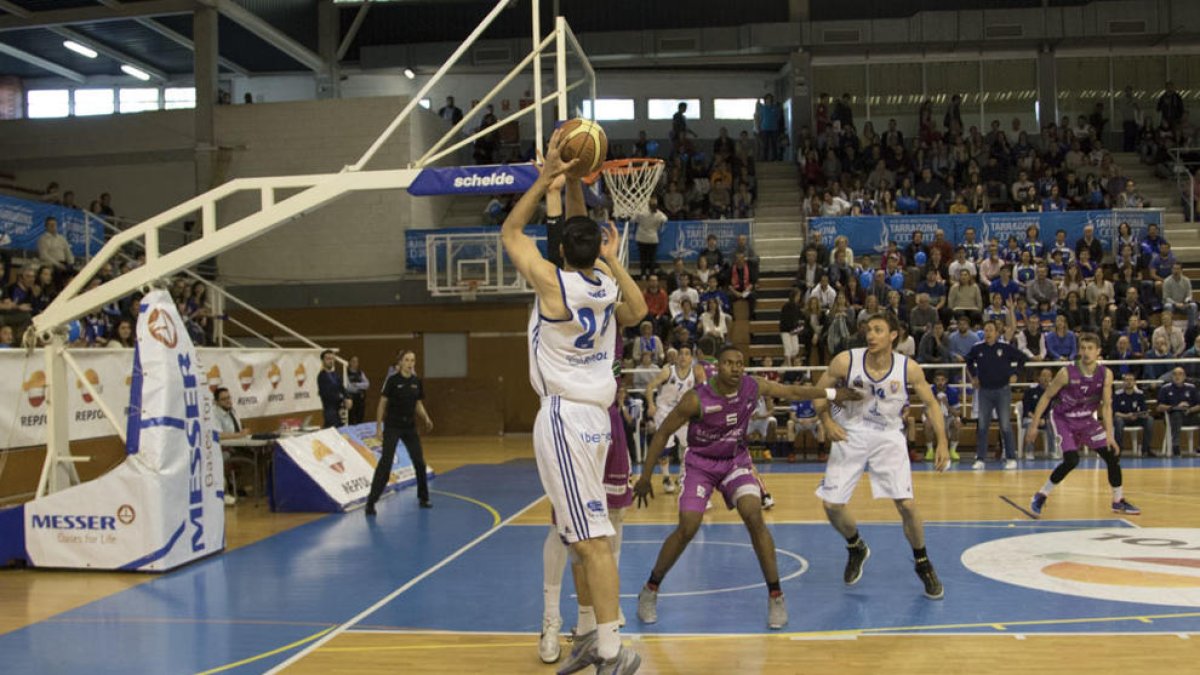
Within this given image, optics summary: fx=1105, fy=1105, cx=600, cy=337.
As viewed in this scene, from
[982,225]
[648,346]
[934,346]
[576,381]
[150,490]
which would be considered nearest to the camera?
[576,381]

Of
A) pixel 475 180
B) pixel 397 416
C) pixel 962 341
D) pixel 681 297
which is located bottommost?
pixel 397 416

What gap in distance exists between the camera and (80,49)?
29.3 metres

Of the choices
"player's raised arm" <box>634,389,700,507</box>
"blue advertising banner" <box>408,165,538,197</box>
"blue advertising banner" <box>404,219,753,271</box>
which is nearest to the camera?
"player's raised arm" <box>634,389,700,507</box>

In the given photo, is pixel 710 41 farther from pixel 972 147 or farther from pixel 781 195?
pixel 972 147

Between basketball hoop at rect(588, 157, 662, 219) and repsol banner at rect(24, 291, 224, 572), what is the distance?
7747mm

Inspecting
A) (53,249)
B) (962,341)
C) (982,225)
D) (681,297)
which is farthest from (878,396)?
(982,225)

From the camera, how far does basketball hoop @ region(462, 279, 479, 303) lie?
24.5 meters

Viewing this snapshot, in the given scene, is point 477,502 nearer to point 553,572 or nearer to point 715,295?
point 553,572

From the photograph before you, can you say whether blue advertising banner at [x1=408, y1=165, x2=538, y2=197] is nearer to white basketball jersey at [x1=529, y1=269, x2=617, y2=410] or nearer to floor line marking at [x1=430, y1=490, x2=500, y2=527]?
floor line marking at [x1=430, y1=490, x2=500, y2=527]

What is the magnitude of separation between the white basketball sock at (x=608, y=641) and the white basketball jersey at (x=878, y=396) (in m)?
3.67

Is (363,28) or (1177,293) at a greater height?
(363,28)

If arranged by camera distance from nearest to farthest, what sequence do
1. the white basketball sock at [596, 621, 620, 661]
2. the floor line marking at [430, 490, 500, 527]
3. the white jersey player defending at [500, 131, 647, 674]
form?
the white basketball sock at [596, 621, 620, 661]
the white jersey player defending at [500, 131, 647, 674]
the floor line marking at [430, 490, 500, 527]

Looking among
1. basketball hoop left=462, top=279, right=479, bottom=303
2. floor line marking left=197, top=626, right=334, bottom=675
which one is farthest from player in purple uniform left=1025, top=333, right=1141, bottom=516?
basketball hoop left=462, top=279, right=479, bottom=303

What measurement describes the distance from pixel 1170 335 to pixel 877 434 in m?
13.2
